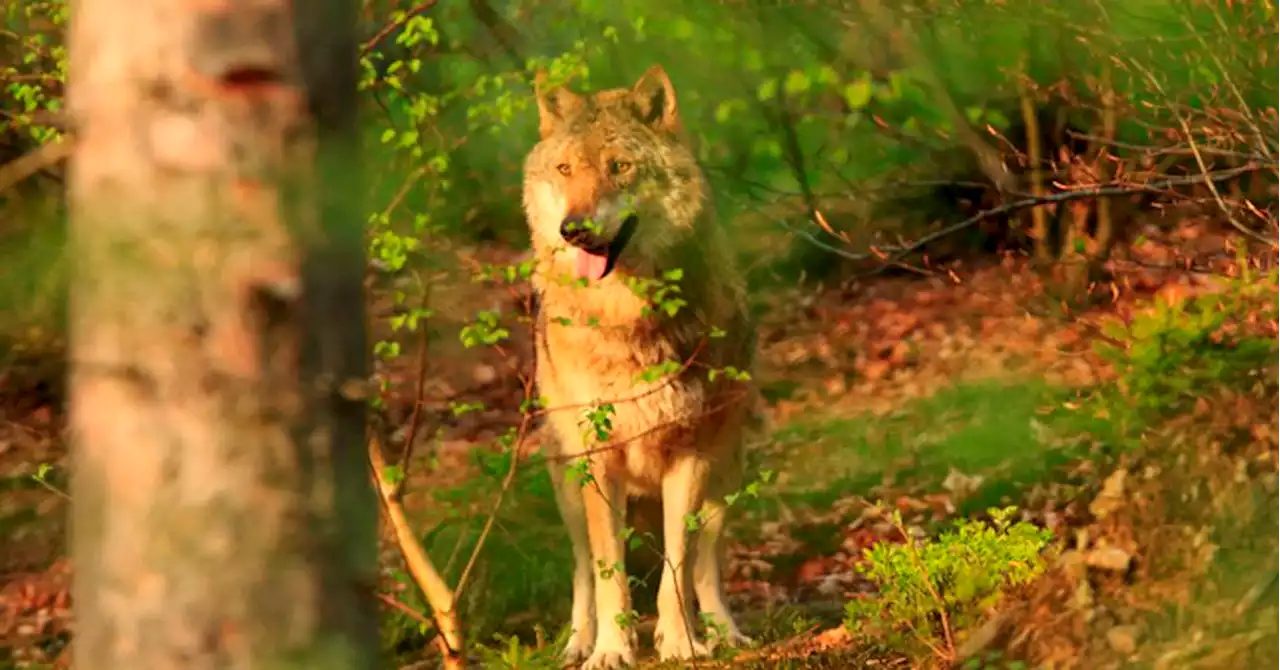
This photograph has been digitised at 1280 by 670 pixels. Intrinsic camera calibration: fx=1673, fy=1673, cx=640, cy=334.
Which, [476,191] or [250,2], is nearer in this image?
[250,2]

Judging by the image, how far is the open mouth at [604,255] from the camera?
6996mm

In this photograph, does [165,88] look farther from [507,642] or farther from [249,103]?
[507,642]

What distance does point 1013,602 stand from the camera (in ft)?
19.4

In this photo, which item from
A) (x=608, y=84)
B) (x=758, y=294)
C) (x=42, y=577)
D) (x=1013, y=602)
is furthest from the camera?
(x=758, y=294)

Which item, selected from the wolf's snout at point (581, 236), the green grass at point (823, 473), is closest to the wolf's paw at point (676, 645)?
the green grass at point (823, 473)

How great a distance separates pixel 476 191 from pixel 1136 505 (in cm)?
822

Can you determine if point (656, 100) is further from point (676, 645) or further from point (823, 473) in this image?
point (823, 473)

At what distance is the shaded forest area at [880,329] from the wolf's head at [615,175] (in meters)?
0.41

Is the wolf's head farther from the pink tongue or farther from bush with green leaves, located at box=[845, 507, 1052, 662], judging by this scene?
bush with green leaves, located at box=[845, 507, 1052, 662]

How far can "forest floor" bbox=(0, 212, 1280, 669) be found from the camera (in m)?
5.72

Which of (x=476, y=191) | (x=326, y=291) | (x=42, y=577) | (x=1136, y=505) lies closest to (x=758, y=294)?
(x=476, y=191)

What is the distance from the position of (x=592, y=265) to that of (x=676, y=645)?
1626 millimetres

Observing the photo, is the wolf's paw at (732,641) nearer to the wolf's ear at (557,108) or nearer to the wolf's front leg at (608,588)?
the wolf's front leg at (608,588)

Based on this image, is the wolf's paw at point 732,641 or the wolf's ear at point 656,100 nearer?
the wolf's paw at point 732,641
